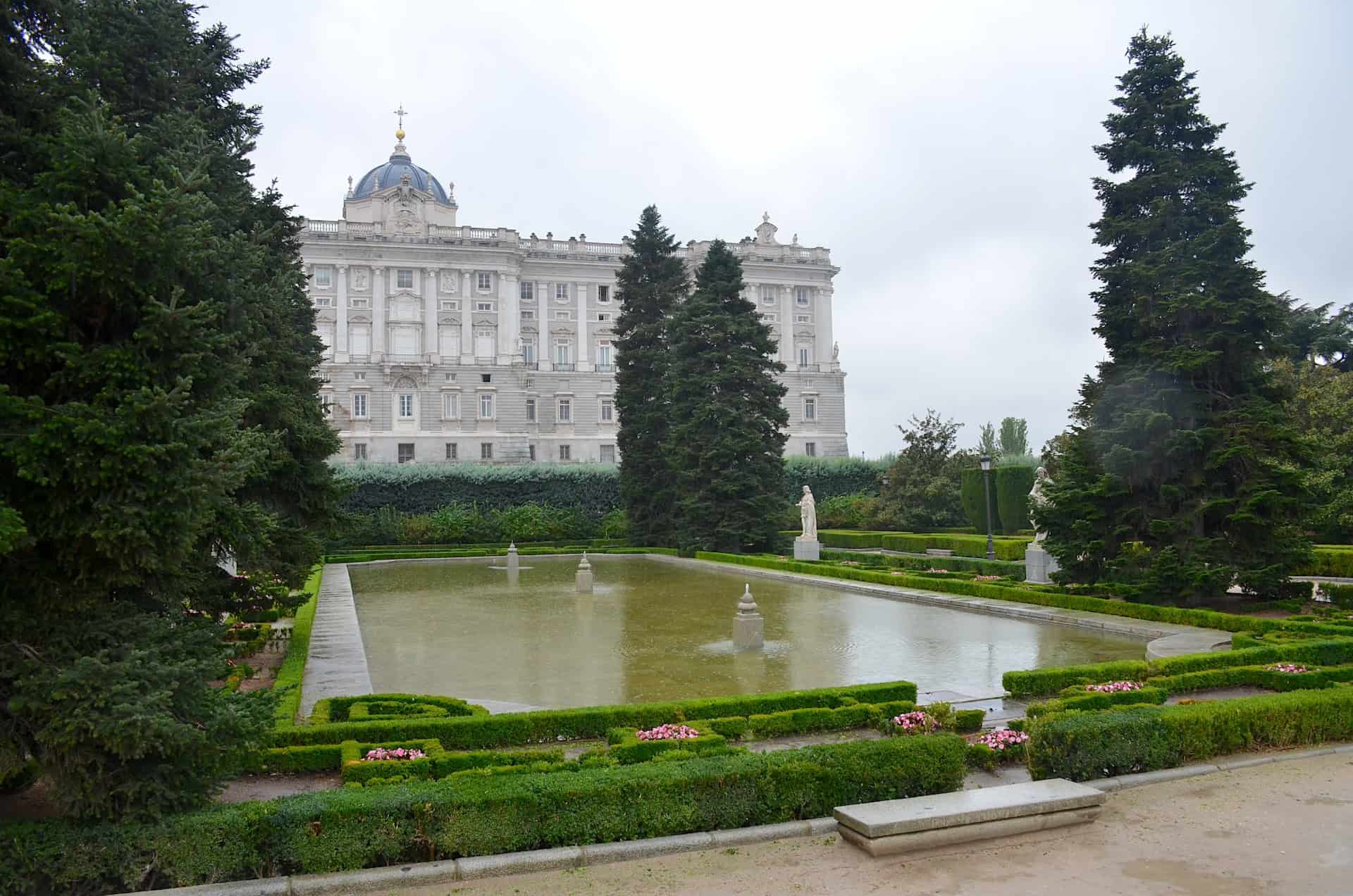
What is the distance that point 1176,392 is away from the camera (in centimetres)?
1488

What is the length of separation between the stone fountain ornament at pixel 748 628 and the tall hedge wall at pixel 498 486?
24.5m

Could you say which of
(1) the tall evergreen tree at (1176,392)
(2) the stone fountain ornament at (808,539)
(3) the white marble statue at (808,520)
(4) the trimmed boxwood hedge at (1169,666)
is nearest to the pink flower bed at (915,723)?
(4) the trimmed boxwood hedge at (1169,666)

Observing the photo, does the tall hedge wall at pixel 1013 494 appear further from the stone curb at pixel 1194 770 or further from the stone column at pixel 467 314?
the stone column at pixel 467 314

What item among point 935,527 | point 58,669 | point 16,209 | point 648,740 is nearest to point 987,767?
point 648,740

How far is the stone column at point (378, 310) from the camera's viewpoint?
60.0 meters

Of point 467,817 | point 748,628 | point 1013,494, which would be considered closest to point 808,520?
point 1013,494

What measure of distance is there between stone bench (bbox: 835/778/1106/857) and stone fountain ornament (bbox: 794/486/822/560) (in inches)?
833

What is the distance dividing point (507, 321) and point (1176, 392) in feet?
169

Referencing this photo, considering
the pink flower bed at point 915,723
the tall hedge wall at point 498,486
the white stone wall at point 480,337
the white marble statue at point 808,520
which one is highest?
the white stone wall at point 480,337

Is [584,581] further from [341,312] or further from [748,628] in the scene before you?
[341,312]

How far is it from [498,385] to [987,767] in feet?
185

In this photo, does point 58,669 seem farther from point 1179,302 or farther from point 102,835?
point 1179,302

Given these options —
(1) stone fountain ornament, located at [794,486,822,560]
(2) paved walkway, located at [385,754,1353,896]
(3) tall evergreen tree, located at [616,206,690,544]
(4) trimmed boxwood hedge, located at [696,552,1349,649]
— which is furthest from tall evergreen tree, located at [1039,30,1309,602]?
(3) tall evergreen tree, located at [616,206,690,544]

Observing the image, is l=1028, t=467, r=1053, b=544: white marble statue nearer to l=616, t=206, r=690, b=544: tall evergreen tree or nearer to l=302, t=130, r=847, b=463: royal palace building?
l=616, t=206, r=690, b=544: tall evergreen tree
